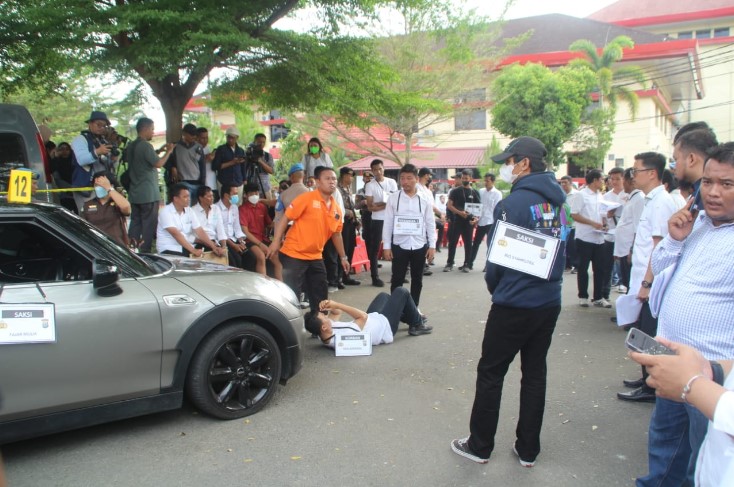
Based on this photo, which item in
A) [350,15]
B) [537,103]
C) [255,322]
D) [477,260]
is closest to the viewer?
[255,322]

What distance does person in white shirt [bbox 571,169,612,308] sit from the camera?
26.9 feet

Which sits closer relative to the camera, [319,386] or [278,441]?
[278,441]

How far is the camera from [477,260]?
13.5 metres

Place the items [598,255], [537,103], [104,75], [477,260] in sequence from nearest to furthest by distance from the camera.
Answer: [104,75]
[598,255]
[477,260]
[537,103]

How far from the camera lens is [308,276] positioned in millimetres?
6488

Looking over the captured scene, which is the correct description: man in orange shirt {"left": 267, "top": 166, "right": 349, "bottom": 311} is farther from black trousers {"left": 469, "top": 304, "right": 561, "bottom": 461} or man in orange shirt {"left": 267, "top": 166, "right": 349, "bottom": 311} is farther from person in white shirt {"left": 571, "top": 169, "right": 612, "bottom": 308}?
person in white shirt {"left": 571, "top": 169, "right": 612, "bottom": 308}

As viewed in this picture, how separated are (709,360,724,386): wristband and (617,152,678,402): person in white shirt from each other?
121 inches

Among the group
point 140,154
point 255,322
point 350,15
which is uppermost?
point 350,15

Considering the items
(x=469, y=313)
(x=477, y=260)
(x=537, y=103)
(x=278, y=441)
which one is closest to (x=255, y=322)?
(x=278, y=441)

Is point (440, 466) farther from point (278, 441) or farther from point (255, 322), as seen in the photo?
point (255, 322)

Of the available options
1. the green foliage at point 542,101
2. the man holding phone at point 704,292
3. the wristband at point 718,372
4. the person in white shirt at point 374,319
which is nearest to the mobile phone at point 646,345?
the wristband at point 718,372

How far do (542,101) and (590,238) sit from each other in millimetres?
20228

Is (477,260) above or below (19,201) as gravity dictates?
below

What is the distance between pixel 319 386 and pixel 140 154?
437 centimetres
